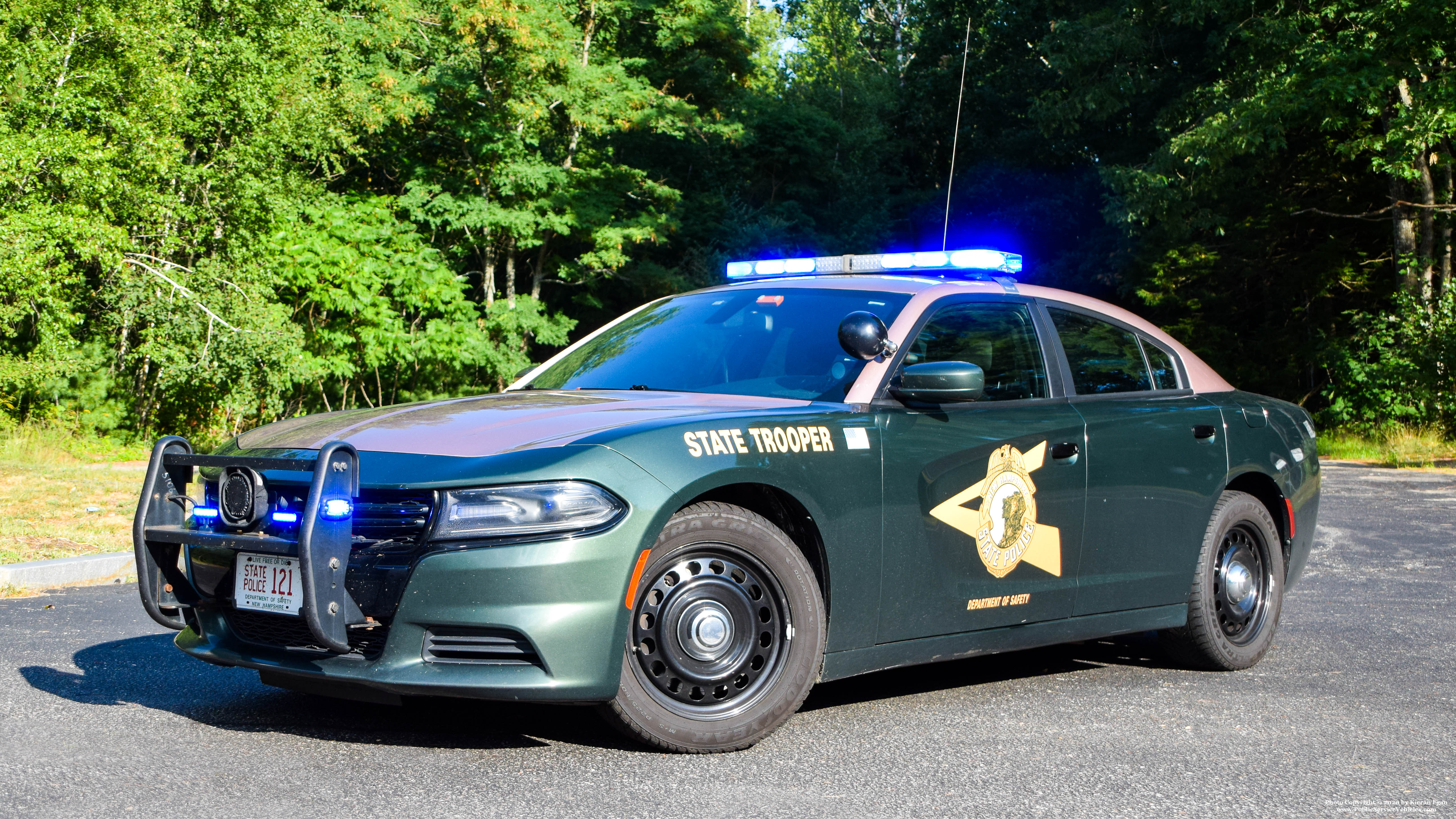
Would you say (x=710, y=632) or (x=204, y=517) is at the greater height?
(x=204, y=517)

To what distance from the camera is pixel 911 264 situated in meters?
5.71

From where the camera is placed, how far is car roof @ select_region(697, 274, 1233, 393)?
497 centimetres

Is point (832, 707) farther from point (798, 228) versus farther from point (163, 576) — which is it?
point (798, 228)

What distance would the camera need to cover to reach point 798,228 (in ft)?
143

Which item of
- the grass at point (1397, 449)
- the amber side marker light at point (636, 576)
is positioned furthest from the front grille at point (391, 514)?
the grass at point (1397, 449)

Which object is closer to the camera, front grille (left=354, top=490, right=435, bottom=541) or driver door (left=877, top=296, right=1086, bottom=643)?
front grille (left=354, top=490, right=435, bottom=541)

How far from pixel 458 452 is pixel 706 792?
120 cm

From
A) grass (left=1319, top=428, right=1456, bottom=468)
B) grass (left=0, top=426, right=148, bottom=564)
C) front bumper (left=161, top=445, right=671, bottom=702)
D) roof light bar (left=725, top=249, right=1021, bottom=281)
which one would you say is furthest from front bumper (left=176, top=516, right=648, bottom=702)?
grass (left=1319, top=428, right=1456, bottom=468)

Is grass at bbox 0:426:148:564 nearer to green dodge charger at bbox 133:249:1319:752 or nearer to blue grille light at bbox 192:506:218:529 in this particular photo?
blue grille light at bbox 192:506:218:529

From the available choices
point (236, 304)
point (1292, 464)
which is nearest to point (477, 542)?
point (1292, 464)

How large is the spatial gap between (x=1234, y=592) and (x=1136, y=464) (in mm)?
980

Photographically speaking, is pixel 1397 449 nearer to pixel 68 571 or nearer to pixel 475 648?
pixel 68 571

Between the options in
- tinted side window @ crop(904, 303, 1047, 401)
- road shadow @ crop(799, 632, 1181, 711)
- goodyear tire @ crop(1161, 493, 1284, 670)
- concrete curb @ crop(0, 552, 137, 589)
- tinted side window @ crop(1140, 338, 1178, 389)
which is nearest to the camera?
tinted side window @ crop(904, 303, 1047, 401)

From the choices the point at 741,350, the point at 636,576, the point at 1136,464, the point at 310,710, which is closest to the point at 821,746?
the point at 636,576
